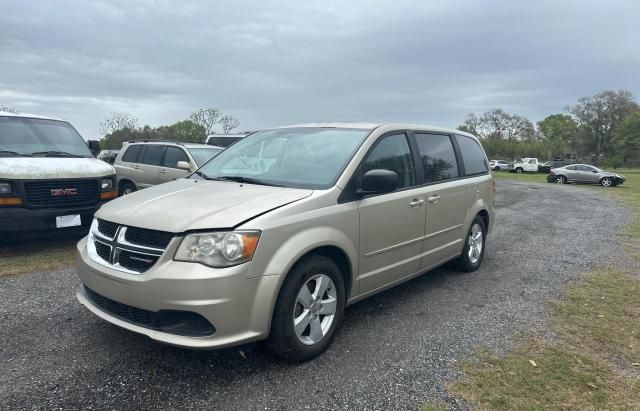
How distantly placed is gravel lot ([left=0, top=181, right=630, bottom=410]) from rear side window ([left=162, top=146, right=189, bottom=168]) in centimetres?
486

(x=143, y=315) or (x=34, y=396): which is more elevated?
(x=143, y=315)

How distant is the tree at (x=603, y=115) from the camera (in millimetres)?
68938

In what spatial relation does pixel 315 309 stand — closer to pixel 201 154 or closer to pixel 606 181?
pixel 201 154

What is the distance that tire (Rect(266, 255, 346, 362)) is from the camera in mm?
2957

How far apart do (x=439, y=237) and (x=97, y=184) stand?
196 inches

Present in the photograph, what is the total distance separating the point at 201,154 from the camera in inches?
384

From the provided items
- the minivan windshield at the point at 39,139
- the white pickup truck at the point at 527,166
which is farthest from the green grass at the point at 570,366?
the white pickup truck at the point at 527,166

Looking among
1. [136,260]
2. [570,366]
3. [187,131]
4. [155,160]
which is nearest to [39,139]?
[155,160]

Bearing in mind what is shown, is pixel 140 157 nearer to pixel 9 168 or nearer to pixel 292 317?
pixel 9 168

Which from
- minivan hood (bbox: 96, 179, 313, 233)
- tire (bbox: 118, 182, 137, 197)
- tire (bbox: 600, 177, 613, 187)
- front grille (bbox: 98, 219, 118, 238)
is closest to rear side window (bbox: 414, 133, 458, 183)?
minivan hood (bbox: 96, 179, 313, 233)

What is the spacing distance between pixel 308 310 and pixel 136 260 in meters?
1.23

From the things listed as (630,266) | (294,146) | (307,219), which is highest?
(294,146)

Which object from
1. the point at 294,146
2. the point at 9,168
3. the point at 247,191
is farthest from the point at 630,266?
the point at 9,168

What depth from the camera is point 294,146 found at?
4.10m
